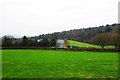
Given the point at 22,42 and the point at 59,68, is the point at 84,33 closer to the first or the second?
the point at 22,42

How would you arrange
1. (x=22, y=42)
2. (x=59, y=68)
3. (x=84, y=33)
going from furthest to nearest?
(x=84, y=33) < (x=22, y=42) < (x=59, y=68)

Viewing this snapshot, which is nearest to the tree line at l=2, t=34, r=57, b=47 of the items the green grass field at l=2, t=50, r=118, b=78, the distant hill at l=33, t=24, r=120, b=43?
the distant hill at l=33, t=24, r=120, b=43

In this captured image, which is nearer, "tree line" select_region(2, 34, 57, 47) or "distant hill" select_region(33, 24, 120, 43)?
"tree line" select_region(2, 34, 57, 47)

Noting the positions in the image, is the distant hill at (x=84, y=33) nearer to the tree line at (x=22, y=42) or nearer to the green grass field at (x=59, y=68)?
the tree line at (x=22, y=42)

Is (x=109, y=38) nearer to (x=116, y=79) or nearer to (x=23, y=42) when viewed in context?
(x=23, y=42)

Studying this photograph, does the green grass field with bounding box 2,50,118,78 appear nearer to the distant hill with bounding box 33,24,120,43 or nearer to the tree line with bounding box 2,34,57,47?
the tree line with bounding box 2,34,57,47

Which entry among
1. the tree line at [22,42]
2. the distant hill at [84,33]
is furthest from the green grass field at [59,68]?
the distant hill at [84,33]

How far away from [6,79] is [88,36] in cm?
14508

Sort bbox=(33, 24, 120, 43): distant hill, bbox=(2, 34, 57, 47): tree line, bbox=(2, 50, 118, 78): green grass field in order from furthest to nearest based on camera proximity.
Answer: bbox=(33, 24, 120, 43): distant hill < bbox=(2, 34, 57, 47): tree line < bbox=(2, 50, 118, 78): green grass field

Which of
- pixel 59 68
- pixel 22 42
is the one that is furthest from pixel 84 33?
pixel 59 68

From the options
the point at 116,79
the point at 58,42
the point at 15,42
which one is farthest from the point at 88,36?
the point at 116,79

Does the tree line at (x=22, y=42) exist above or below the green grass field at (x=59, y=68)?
above

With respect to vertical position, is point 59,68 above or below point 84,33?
below

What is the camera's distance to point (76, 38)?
543 ft
